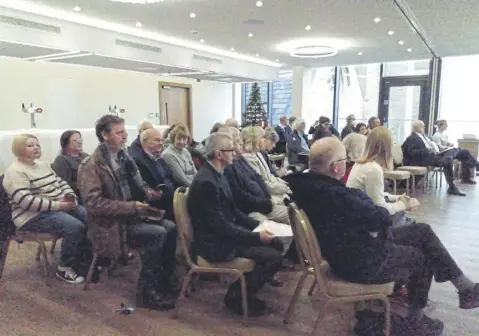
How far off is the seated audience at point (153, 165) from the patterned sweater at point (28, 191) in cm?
70

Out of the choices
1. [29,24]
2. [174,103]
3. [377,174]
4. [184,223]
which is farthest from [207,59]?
[184,223]

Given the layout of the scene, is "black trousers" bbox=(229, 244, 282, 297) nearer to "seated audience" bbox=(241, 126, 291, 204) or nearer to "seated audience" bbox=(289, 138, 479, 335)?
"seated audience" bbox=(289, 138, 479, 335)

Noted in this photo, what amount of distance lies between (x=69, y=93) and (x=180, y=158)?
6.70 meters

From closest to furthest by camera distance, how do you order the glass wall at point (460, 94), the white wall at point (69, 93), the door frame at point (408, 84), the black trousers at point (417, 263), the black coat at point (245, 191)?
the black trousers at point (417, 263)
the black coat at point (245, 191)
the white wall at point (69, 93)
the glass wall at point (460, 94)
the door frame at point (408, 84)

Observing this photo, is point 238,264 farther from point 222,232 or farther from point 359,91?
point 359,91

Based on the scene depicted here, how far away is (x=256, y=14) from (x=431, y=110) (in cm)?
685

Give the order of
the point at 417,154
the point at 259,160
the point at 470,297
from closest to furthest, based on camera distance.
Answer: the point at 470,297, the point at 259,160, the point at 417,154

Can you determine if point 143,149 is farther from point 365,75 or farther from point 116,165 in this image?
point 365,75

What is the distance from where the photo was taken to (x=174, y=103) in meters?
12.3

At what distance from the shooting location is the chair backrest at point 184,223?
243cm

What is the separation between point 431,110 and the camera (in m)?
10.9

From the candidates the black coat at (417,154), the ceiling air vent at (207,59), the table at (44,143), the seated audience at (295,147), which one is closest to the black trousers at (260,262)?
the table at (44,143)

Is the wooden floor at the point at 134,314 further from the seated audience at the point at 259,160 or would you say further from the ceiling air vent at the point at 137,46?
the ceiling air vent at the point at 137,46

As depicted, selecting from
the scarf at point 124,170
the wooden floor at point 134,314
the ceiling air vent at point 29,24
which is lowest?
the wooden floor at point 134,314
